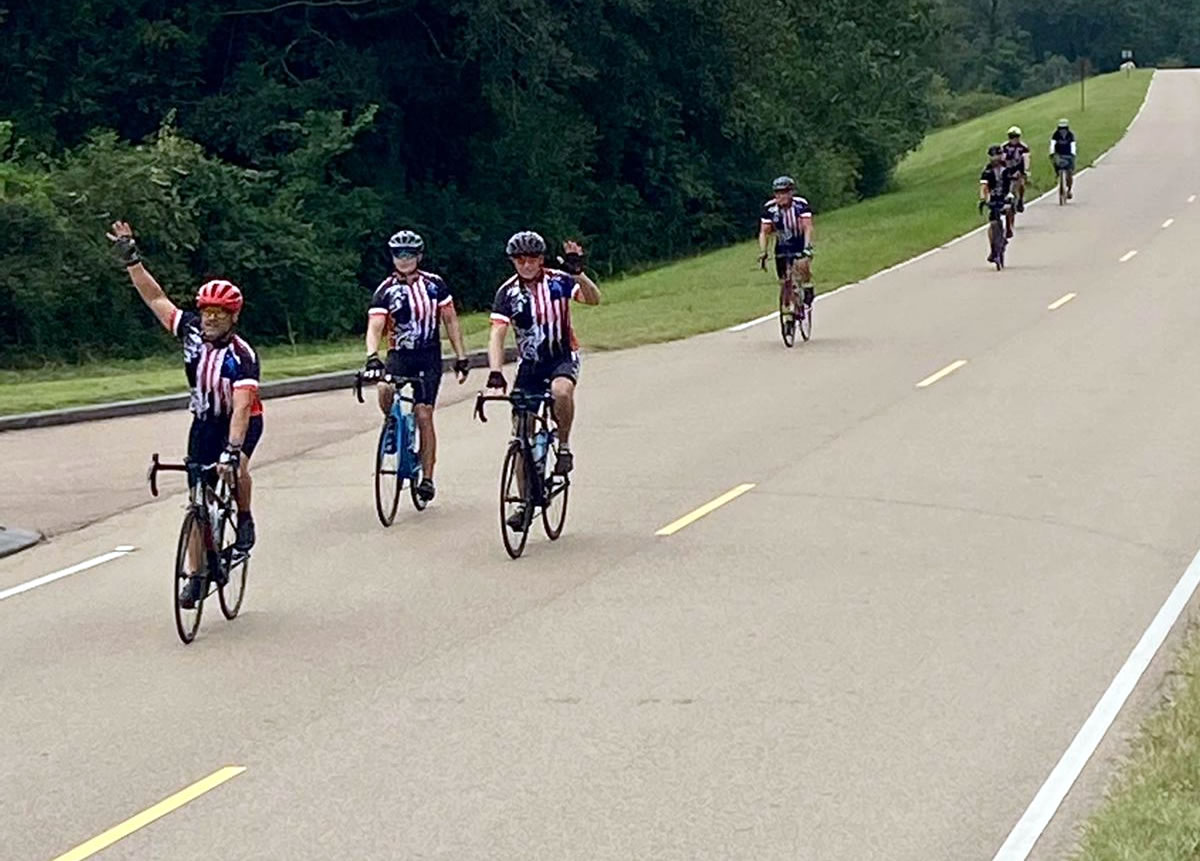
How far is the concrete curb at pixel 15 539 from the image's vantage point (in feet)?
46.6

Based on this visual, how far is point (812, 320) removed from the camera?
28.2 metres

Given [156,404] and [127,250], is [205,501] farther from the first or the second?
[156,404]

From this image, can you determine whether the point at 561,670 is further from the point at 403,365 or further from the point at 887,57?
the point at 887,57

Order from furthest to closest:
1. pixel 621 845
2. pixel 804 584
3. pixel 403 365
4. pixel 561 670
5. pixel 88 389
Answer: pixel 88 389 → pixel 403 365 → pixel 804 584 → pixel 561 670 → pixel 621 845

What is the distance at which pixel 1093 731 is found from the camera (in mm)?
9320

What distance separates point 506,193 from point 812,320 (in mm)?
21713

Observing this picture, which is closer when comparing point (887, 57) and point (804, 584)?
point (804, 584)

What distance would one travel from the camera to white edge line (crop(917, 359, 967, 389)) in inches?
852

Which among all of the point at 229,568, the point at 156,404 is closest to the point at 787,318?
the point at 156,404

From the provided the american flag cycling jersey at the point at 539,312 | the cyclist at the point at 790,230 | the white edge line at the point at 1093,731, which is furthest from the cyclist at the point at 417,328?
the cyclist at the point at 790,230

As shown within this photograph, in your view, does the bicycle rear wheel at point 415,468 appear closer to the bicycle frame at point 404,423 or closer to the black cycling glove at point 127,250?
the bicycle frame at point 404,423

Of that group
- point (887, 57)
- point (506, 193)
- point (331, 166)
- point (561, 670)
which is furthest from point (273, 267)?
point (561, 670)

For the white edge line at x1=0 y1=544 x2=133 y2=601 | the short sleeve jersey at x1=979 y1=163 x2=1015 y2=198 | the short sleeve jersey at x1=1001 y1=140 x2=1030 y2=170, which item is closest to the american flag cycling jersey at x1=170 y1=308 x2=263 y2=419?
the white edge line at x1=0 y1=544 x2=133 y2=601

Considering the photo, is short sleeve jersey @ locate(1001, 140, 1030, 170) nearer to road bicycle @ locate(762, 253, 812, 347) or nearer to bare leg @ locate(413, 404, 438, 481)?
road bicycle @ locate(762, 253, 812, 347)
